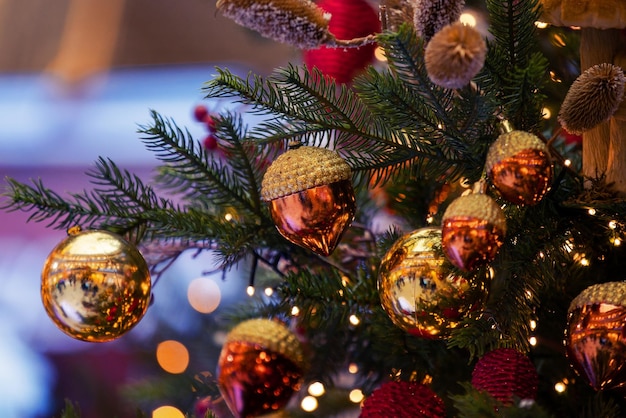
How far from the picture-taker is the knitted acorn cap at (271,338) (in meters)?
0.42

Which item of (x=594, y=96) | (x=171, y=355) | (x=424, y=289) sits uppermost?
(x=594, y=96)

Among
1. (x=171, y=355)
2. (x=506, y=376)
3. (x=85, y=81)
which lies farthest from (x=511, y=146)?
(x=85, y=81)

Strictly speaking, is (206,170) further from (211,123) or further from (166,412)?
(166,412)

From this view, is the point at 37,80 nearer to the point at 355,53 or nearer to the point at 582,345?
the point at 355,53

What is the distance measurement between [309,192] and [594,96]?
Result: 0.15 meters

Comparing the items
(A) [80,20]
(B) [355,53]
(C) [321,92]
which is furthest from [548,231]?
(A) [80,20]

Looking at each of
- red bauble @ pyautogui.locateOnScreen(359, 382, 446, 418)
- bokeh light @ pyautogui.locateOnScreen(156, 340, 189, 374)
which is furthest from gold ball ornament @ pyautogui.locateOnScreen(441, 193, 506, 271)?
bokeh light @ pyautogui.locateOnScreen(156, 340, 189, 374)

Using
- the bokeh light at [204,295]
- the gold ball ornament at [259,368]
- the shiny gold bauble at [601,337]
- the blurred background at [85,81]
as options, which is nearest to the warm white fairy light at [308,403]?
the gold ball ornament at [259,368]

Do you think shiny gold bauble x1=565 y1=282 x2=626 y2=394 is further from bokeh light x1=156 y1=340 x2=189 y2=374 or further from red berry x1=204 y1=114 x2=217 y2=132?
bokeh light x1=156 y1=340 x2=189 y2=374

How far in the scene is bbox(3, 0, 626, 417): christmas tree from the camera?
0.33m

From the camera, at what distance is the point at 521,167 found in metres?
0.32

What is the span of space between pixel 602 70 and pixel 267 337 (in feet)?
0.76

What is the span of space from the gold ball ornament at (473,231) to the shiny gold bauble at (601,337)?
→ 7cm

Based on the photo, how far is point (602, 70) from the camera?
328mm
